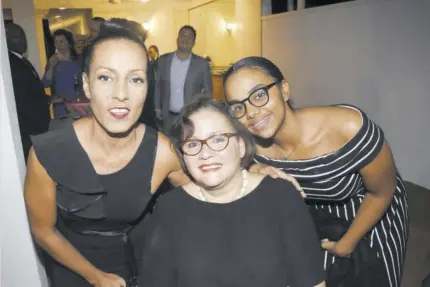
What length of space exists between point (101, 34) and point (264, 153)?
86cm

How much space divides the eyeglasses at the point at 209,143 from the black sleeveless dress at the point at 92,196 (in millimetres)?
298

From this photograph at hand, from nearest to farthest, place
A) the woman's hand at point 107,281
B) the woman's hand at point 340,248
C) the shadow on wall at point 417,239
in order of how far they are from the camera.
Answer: the woman's hand at point 107,281, the woman's hand at point 340,248, the shadow on wall at point 417,239

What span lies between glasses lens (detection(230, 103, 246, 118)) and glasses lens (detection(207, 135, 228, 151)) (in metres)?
0.24

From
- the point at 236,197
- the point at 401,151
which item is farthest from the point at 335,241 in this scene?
the point at 401,151

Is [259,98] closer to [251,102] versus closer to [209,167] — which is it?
[251,102]

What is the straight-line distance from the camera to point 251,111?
5.10 ft

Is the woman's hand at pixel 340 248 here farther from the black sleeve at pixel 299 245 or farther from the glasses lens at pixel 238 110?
the glasses lens at pixel 238 110

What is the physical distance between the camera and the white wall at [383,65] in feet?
12.4

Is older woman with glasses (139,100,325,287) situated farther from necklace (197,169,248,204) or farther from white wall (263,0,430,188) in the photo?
white wall (263,0,430,188)

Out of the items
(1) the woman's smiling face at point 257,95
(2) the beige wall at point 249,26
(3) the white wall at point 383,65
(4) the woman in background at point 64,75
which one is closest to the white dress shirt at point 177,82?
(4) the woman in background at point 64,75

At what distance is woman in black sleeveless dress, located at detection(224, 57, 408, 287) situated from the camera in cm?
159

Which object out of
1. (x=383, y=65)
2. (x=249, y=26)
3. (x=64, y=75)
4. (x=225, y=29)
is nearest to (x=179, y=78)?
(x=64, y=75)

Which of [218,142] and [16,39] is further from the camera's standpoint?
[16,39]

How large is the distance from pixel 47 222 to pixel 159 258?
51cm
